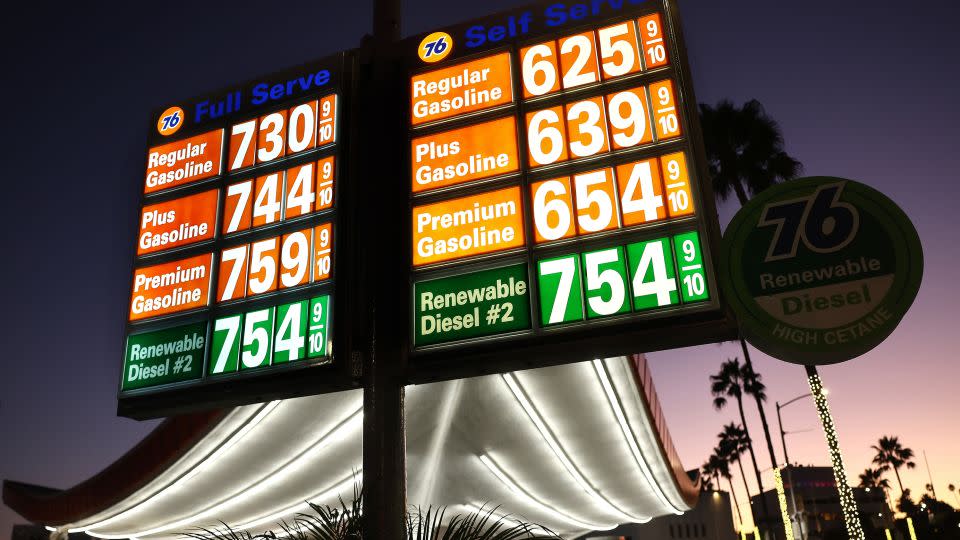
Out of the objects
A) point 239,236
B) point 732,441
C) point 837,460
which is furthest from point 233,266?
point 732,441

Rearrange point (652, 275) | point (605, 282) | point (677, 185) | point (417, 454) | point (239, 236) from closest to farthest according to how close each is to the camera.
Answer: point (652, 275) < point (605, 282) < point (677, 185) < point (239, 236) < point (417, 454)

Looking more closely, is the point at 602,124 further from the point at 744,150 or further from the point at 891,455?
the point at 891,455

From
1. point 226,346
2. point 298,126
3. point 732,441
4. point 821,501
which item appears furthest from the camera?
point 821,501

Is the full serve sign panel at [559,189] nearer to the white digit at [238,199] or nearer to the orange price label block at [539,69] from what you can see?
the orange price label block at [539,69]

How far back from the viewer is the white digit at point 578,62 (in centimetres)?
915

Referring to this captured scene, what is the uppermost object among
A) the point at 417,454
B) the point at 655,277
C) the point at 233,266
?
the point at 233,266

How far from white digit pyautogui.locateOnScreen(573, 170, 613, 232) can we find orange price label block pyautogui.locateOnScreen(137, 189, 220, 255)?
15.9 ft

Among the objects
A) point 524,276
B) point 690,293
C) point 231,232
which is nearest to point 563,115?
point 524,276

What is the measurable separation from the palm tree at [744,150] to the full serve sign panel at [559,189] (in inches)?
781

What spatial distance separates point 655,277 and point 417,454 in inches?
485

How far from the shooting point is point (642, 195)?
8.30m

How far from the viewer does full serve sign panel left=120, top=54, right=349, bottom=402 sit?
9180 millimetres

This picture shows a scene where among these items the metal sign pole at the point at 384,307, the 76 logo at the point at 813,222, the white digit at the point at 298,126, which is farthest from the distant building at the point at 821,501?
the white digit at the point at 298,126

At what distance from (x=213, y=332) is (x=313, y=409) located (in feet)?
20.2
